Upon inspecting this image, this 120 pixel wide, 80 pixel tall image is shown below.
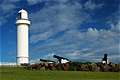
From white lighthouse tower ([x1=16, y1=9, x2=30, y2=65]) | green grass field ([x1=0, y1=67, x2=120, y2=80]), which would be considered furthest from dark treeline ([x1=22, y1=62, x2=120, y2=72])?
white lighthouse tower ([x1=16, y1=9, x2=30, y2=65])

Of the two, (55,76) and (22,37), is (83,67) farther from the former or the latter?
(22,37)

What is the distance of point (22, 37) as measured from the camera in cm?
6781

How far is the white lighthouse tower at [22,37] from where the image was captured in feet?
219

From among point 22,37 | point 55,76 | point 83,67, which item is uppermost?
point 22,37

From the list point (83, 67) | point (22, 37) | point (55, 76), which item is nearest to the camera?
point (55, 76)

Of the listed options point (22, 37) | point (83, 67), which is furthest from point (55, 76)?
point (22, 37)

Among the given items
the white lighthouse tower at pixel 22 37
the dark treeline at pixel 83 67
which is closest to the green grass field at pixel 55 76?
the dark treeline at pixel 83 67

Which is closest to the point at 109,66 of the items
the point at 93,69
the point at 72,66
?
the point at 93,69

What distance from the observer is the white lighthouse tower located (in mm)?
66812

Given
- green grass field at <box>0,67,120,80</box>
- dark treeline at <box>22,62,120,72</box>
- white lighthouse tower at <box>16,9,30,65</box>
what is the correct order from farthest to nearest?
1. white lighthouse tower at <box>16,9,30,65</box>
2. dark treeline at <box>22,62,120,72</box>
3. green grass field at <box>0,67,120,80</box>

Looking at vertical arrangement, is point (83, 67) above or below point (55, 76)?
above

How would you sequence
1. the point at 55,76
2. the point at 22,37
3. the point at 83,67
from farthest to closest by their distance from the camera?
1. the point at 22,37
2. the point at 83,67
3. the point at 55,76

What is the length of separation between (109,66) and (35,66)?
39.7 feet

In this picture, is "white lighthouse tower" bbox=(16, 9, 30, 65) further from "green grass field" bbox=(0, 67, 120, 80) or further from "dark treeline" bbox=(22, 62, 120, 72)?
→ "green grass field" bbox=(0, 67, 120, 80)
